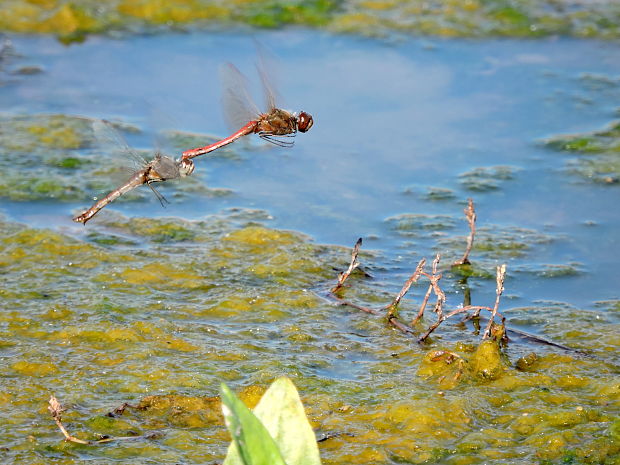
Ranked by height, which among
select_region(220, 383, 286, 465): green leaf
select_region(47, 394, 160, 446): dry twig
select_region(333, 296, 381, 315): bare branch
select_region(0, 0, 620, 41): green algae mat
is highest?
select_region(220, 383, 286, 465): green leaf

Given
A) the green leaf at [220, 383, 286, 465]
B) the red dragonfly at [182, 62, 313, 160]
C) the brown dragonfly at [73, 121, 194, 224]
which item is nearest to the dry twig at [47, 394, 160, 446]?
the brown dragonfly at [73, 121, 194, 224]

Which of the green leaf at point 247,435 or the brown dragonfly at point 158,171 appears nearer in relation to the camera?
the green leaf at point 247,435

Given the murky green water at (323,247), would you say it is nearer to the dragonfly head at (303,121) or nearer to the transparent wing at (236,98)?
the transparent wing at (236,98)

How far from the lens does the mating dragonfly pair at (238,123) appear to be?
3.37 meters

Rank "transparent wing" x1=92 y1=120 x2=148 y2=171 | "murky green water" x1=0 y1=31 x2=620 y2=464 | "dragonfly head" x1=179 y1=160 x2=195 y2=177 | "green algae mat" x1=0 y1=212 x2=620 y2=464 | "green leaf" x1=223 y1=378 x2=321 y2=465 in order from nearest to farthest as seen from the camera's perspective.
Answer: "green leaf" x1=223 y1=378 x2=321 y2=465 → "green algae mat" x1=0 y1=212 x2=620 y2=464 → "murky green water" x1=0 y1=31 x2=620 y2=464 → "dragonfly head" x1=179 y1=160 x2=195 y2=177 → "transparent wing" x1=92 y1=120 x2=148 y2=171

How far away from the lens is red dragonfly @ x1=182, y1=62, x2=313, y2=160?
3.37m

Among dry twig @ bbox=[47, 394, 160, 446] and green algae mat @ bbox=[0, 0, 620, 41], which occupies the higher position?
green algae mat @ bbox=[0, 0, 620, 41]

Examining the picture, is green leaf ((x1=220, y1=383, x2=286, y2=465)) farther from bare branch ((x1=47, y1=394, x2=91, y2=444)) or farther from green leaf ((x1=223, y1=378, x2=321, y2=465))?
bare branch ((x1=47, y1=394, x2=91, y2=444))

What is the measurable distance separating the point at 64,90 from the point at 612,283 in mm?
4258

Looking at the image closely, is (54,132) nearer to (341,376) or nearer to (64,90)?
(64,90)

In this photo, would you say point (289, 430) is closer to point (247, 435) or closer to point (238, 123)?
point (247, 435)

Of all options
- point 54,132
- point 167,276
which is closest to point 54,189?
point 54,132

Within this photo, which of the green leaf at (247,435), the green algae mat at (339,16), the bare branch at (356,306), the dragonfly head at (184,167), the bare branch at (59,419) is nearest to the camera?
the green leaf at (247,435)

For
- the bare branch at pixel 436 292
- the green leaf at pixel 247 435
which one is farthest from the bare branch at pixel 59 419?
the bare branch at pixel 436 292
